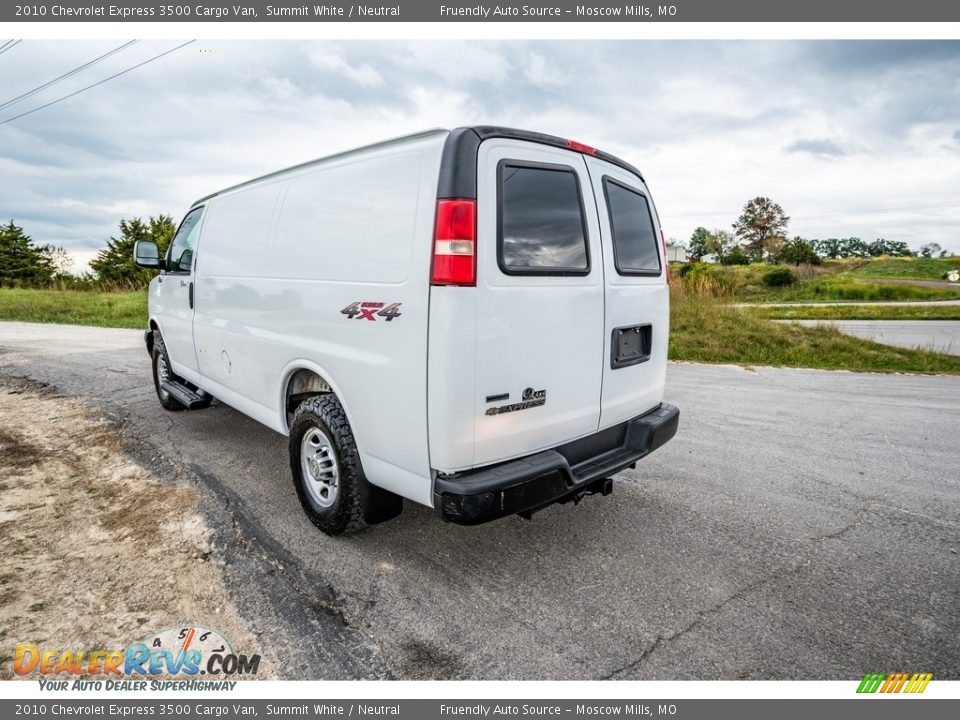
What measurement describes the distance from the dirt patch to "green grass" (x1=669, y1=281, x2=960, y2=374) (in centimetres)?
881

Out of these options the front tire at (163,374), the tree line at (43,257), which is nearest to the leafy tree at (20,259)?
the tree line at (43,257)

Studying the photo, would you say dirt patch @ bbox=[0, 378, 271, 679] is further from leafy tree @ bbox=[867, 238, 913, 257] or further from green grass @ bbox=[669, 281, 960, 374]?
leafy tree @ bbox=[867, 238, 913, 257]

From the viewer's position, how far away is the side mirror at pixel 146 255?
5.16 meters

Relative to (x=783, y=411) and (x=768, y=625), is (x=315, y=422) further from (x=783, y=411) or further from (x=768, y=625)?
(x=783, y=411)

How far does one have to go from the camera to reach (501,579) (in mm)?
2814

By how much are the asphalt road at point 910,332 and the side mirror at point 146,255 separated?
493 inches

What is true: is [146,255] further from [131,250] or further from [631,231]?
[131,250]

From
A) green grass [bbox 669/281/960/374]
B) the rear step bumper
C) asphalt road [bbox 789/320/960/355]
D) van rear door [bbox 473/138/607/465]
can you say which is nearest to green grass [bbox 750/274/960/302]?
asphalt road [bbox 789/320/960/355]

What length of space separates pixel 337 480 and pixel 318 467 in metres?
0.28

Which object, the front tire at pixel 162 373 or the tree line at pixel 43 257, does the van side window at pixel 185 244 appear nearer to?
the front tire at pixel 162 373

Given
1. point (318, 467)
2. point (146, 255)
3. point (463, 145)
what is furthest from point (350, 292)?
point (146, 255)

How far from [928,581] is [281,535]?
3519 millimetres

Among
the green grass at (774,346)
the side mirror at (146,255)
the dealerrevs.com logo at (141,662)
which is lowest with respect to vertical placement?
the dealerrevs.com logo at (141,662)

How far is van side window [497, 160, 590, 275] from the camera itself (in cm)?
258
